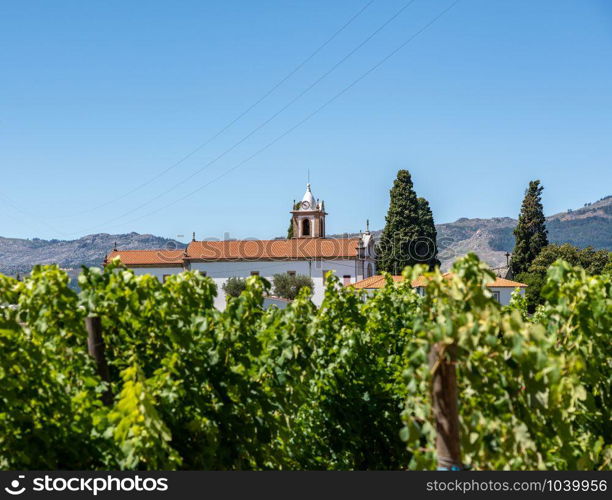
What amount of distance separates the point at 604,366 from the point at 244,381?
254cm

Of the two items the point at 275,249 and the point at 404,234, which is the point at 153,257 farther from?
the point at 404,234

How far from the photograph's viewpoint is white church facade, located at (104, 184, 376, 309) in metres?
59.3

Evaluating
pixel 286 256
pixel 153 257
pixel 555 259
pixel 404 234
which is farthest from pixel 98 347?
pixel 153 257

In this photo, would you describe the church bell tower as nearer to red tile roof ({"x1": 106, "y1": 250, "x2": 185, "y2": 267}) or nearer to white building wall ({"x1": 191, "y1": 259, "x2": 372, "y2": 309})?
white building wall ({"x1": 191, "y1": 259, "x2": 372, "y2": 309})

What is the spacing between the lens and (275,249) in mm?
60500

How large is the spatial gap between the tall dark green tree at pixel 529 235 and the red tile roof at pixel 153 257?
29.7 meters

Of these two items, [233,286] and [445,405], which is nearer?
[445,405]

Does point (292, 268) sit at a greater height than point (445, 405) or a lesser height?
greater

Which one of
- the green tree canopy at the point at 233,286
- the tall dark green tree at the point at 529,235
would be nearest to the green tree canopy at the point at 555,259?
the tall dark green tree at the point at 529,235

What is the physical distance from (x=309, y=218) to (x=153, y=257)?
15.2m

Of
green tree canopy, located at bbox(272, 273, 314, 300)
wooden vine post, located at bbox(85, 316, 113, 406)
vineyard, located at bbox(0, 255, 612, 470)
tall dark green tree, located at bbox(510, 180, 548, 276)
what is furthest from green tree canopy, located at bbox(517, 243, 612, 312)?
wooden vine post, located at bbox(85, 316, 113, 406)

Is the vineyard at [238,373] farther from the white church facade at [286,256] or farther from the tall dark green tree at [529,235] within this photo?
the white church facade at [286,256]

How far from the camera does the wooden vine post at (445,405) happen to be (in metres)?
3.20

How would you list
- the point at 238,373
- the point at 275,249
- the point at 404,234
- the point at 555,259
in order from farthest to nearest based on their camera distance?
1. the point at 275,249
2. the point at 404,234
3. the point at 555,259
4. the point at 238,373
